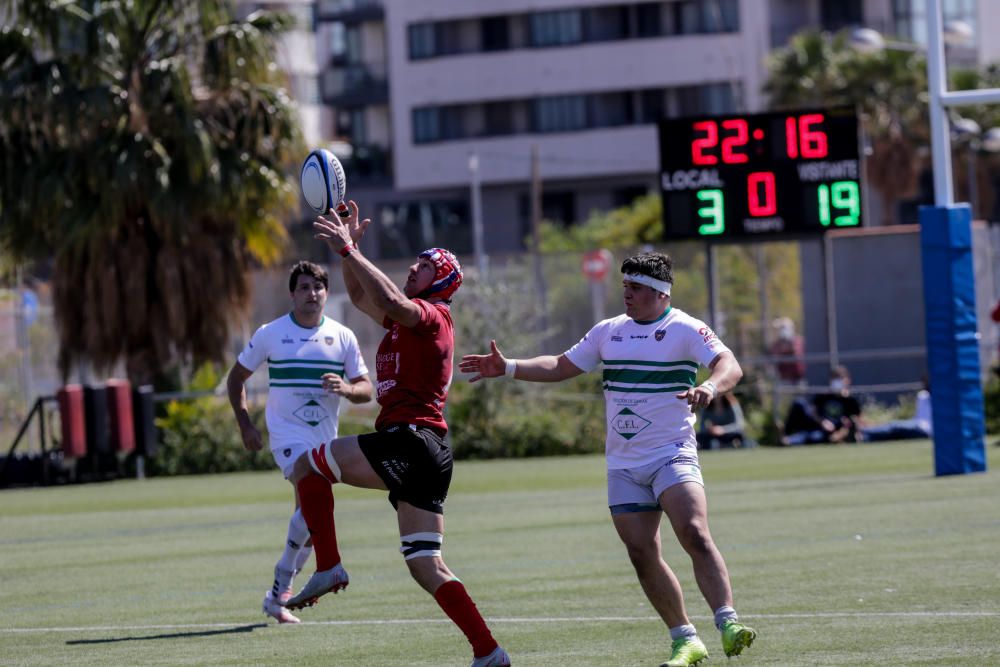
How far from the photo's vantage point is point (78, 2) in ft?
98.1

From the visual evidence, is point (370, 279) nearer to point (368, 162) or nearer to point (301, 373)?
point (301, 373)

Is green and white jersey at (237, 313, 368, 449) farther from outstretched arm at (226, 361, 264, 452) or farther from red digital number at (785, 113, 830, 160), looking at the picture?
red digital number at (785, 113, 830, 160)

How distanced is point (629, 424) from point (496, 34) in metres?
59.3

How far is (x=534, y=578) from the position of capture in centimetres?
1315

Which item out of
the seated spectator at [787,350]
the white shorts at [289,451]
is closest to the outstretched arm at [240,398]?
the white shorts at [289,451]

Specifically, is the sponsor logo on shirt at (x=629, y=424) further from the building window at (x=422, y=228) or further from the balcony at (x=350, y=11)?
the balcony at (x=350, y=11)

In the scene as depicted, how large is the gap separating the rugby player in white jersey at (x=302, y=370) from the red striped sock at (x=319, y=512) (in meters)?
2.28

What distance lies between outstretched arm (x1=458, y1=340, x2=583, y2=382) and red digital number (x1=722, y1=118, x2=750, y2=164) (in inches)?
632

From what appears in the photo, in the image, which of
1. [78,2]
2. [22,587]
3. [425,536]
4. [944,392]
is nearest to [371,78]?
[78,2]

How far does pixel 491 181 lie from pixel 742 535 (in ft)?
176

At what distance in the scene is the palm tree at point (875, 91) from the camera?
56.7 meters

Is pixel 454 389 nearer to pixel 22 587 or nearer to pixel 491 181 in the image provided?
pixel 22 587

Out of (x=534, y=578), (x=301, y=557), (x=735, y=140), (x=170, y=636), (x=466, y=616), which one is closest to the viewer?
(x=466, y=616)

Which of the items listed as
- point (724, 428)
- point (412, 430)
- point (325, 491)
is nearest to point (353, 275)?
point (412, 430)
